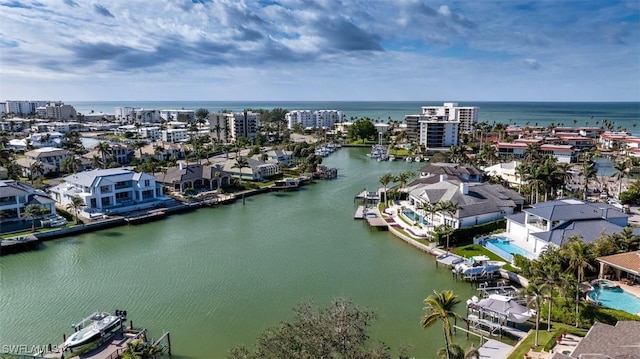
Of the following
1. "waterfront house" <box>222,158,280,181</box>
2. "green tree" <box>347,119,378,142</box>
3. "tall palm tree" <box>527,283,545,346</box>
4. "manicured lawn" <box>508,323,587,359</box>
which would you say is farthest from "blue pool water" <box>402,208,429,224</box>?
"green tree" <box>347,119,378,142</box>

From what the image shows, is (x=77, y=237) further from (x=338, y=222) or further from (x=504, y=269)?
(x=504, y=269)

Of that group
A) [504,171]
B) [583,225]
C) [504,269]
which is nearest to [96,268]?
[504,269]

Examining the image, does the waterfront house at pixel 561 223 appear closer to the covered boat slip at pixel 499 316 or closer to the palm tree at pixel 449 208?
the palm tree at pixel 449 208

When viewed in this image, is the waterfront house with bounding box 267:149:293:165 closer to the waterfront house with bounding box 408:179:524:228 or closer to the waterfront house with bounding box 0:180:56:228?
the waterfront house with bounding box 408:179:524:228

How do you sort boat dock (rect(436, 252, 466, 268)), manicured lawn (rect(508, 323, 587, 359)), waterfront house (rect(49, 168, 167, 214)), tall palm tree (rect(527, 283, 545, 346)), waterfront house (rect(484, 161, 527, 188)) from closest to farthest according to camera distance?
manicured lawn (rect(508, 323, 587, 359))
tall palm tree (rect(527, 283, 545, 346))
boat dock (rect(436, 252, 466, 268))
waterfront house (rect(49, 168, 167, 214))
waterfront house (rect(484, 161, 527, 188))

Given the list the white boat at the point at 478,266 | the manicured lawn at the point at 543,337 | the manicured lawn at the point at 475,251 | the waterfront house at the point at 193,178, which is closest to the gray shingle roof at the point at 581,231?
the manicured lawn at the point at 475,251

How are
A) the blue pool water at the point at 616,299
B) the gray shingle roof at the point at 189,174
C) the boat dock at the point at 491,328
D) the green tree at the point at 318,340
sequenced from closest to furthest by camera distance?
the green tree at the point at 318,340 → the boat dock at the point at 491,328 → the blue pool water at the point at 616,299 → the gray shingle roof at the point at 189,174
